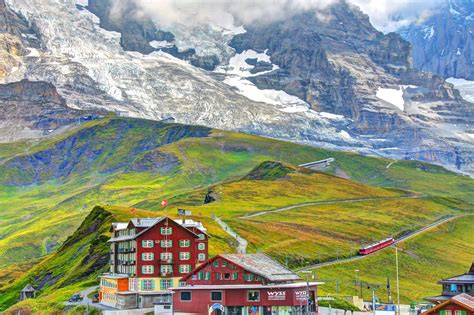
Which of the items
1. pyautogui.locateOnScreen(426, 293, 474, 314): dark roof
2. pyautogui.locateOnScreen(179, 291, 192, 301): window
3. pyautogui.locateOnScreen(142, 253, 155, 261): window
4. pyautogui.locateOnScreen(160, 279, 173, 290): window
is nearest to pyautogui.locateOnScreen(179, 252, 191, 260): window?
pyautogui.locateOnScreen(160, 279, 173, 290): window

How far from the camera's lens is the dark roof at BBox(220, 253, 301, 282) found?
416 ft

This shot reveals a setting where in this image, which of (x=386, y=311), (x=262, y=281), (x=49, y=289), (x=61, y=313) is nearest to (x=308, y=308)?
(x=262, y=281)

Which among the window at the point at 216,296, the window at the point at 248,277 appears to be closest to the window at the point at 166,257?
the window at the point at 216,296

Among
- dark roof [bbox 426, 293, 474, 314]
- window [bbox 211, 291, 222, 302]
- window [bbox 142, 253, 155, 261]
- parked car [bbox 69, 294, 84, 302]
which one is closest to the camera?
dark roof [bbox 426, 293, 474, 314]

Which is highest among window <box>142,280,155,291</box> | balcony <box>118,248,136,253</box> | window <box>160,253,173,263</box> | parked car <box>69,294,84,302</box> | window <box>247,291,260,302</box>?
balcony <box>118,248,136,253</box>

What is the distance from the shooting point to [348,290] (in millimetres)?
180250

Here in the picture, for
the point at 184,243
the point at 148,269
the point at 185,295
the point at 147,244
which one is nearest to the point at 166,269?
the point at 148,269

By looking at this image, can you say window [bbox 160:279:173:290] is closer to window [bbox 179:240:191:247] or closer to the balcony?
window [bbox 179:240:191:247]

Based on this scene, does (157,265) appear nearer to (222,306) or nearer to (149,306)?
→ (149,306)

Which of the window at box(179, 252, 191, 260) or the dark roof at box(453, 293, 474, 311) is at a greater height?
the window at box(179, 252, 191, 260)

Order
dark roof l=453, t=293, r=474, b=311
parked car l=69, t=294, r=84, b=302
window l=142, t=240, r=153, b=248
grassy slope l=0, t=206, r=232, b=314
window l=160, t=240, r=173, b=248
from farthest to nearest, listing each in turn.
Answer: grassy slope l=0, t=206, r=232, b=314 → window l=160, t=240, r=173, b=248 → window l=142, t=240, r=153, b=248 → parked car l=69, t=294, r=84, b=302 → dark roof l=453, t=293, r=474, b=311

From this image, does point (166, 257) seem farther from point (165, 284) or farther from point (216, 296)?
point (216, 296)

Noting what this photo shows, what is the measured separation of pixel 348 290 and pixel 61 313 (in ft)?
210

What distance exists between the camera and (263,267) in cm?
13075
